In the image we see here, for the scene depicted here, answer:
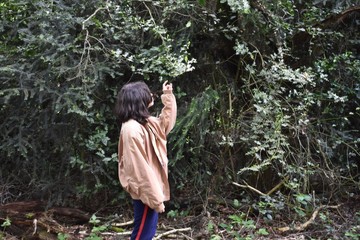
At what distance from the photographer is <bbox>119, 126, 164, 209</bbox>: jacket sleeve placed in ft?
12.0

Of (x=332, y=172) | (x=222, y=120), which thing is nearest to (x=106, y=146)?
(x=222, y=120)

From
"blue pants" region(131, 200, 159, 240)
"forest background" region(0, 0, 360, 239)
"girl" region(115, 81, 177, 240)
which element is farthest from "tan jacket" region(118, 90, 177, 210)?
"forest background" region(0, 0, 360, 239)

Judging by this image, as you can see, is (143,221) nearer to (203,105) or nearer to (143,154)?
(143,154)

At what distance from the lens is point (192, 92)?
589 cm

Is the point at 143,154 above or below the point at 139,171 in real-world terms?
above

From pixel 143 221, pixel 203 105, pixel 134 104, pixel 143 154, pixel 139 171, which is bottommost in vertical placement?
pixel 143 221

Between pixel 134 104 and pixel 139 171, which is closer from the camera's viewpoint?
pixel 139 171

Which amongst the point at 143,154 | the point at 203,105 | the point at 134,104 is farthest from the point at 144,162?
the point at 203,105

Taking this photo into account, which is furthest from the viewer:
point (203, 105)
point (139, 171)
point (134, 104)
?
point (203, 105)

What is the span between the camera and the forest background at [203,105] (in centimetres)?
531

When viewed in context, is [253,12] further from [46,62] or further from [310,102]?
[46,62]

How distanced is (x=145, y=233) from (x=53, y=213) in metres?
2.34

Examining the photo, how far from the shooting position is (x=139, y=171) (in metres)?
3.66

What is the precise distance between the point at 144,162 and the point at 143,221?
0.55 meters
